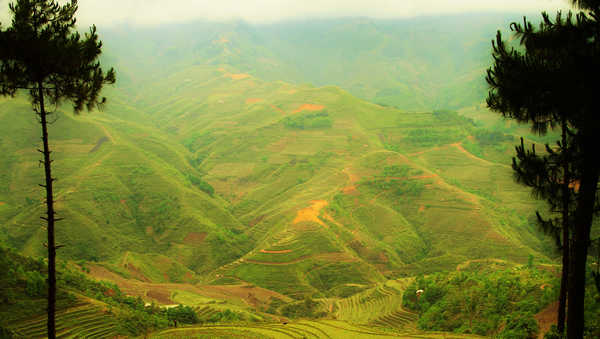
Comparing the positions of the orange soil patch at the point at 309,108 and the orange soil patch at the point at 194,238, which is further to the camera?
the orange soil patch at the point at 309,108

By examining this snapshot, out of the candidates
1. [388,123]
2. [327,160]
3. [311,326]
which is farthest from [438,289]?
[388,123]

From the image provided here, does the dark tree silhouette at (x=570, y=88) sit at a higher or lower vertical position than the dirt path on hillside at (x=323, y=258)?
higher

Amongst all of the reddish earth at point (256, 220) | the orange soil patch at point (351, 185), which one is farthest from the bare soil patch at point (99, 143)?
the orange soil patch at point (351, 185)

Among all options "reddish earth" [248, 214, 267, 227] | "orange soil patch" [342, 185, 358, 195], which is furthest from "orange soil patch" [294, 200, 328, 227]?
"reddish earth" [248, 214, 267, 227]

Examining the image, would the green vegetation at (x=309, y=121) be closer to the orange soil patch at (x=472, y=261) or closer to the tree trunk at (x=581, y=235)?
the orange soil patch at (x=472, y=261)

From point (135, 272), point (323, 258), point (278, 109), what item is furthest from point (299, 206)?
point (278, 109)

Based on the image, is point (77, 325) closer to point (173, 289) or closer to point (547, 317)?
point (547, 317)
